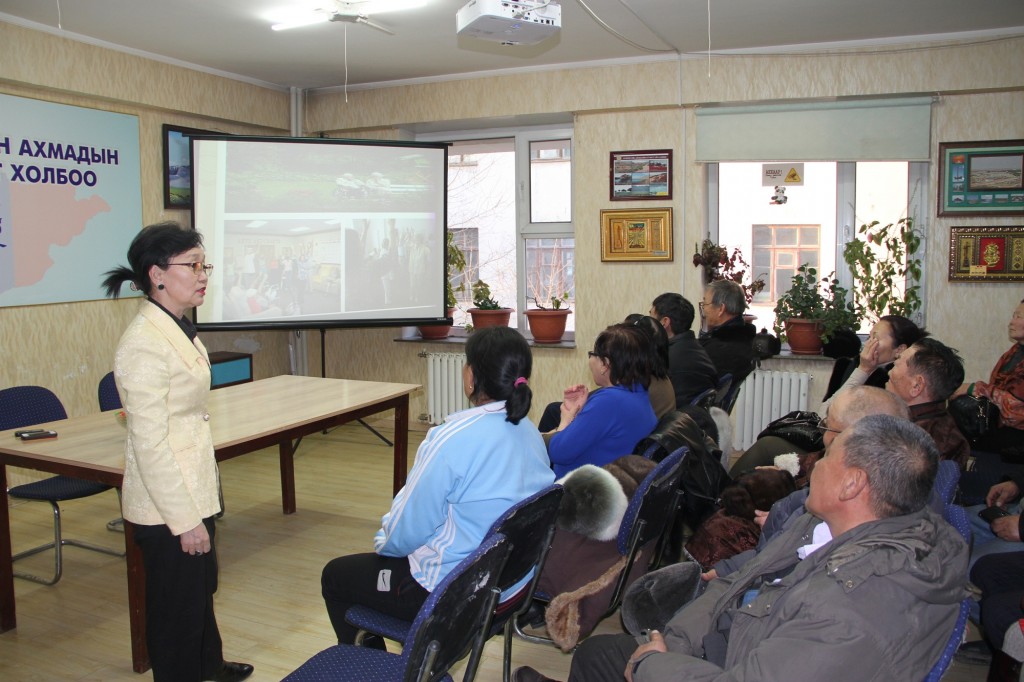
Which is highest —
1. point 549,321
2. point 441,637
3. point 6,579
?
point 549,321

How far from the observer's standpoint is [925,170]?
5156 mm

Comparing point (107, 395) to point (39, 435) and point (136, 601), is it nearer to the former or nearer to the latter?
point (39, 435)

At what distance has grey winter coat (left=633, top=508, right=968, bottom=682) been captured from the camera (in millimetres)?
1416

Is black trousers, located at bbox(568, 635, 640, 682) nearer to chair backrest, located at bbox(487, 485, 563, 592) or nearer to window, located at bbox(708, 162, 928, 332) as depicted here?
chair backrest, located at bbox(487, 485, 563, 592)

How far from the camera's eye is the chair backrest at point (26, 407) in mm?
3484

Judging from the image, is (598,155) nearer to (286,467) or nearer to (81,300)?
(286,467)

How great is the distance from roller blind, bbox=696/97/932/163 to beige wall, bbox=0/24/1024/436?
92 mm

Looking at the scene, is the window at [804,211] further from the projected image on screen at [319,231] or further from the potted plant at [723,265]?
the projected image on screen at [319,231]

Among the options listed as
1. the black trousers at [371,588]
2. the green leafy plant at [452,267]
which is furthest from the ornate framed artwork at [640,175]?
the black trousers at [371,588]

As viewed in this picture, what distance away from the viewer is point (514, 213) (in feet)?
20.9

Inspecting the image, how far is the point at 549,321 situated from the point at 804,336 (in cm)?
179

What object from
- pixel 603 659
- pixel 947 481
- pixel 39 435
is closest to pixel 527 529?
pixel 603 659

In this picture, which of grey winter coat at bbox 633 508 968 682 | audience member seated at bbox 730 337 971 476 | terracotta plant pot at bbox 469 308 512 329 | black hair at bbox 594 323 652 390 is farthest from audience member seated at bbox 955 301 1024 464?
terracotta plant pot at bbox 469 308 512 329

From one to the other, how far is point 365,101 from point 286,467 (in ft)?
10.6
